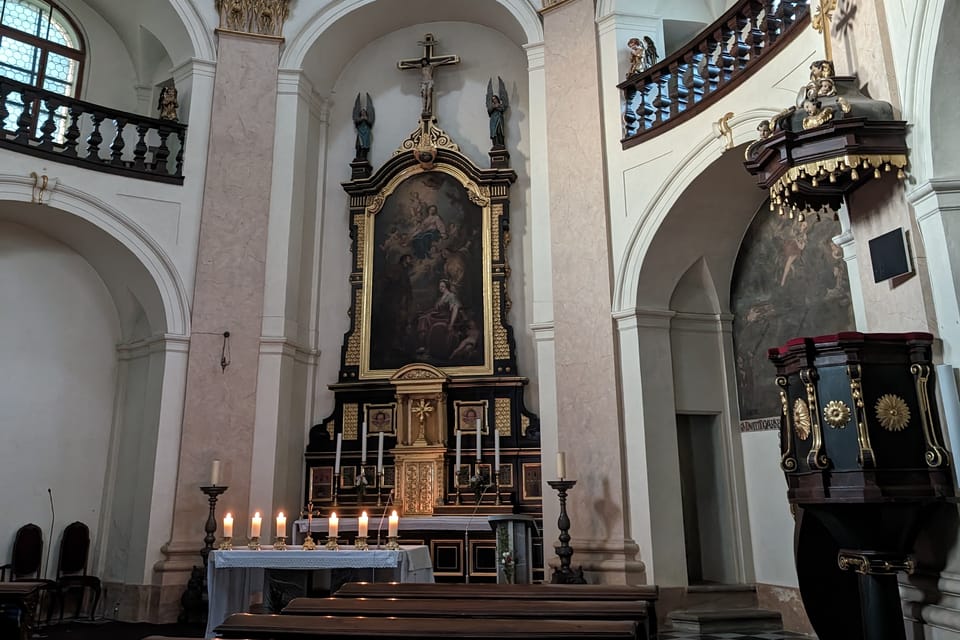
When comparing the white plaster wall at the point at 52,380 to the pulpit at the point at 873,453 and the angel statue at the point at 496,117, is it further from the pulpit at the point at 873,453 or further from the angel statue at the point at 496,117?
the pulpit at the point at 873,453

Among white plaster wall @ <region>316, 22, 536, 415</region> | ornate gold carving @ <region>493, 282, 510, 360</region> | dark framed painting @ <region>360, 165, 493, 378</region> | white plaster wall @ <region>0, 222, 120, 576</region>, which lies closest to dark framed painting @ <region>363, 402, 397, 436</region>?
dark framed painting @ <region>360, 165, 493, 378</region>

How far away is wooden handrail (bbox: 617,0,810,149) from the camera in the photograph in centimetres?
656

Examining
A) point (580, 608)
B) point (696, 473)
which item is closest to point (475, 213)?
point (696, 473)

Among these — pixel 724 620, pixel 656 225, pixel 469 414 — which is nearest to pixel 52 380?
pixel 469 414

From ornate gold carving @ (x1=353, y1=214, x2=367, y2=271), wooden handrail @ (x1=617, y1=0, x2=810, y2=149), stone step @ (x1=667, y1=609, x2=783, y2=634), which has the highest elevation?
wooden handrail @ (x1=617, y1=0, x2=810, y2=149)

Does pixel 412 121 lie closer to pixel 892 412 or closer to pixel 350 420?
pixel 350 420

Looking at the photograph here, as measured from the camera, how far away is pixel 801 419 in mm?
4414

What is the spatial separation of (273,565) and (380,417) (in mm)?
3340

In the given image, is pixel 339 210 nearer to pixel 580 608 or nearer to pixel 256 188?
pixel 256 188

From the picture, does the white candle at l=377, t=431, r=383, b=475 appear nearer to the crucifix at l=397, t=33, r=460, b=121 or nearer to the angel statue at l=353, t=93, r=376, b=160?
the angel statue at l=353, t=93, r=376, b=160

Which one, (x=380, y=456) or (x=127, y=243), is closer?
(x=127, y=243)

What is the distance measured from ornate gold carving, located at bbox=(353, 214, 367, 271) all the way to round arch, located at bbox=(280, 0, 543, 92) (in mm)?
1838

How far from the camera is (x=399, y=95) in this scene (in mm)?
11000

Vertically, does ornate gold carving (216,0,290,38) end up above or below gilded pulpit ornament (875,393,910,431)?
above
